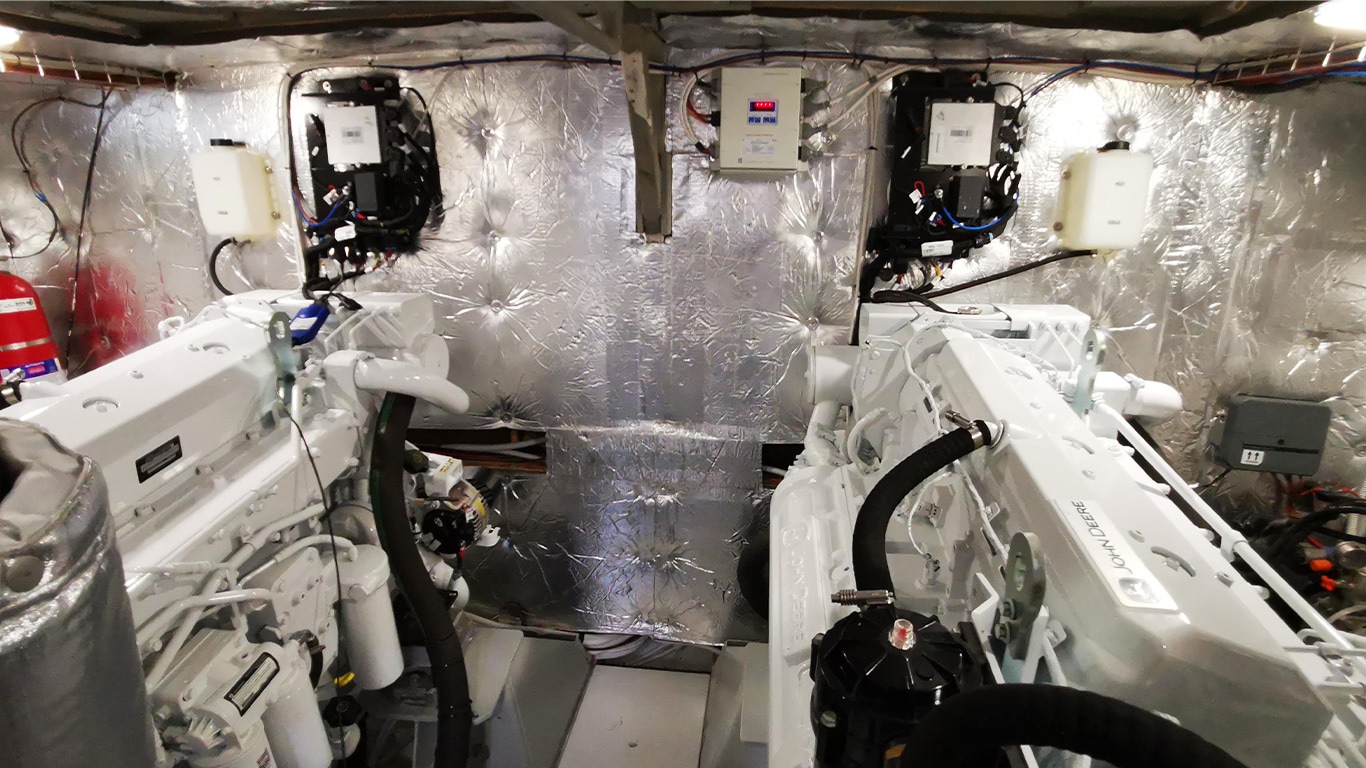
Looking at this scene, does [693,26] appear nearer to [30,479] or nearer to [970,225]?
[970,225]

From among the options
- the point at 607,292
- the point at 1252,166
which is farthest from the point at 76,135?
the point at 1252,166

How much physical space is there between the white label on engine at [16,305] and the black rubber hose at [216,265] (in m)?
0.54

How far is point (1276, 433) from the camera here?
2234 millimetres

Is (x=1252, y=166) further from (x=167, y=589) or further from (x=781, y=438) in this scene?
(x=167, y=589)

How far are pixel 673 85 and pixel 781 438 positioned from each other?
1282 mm

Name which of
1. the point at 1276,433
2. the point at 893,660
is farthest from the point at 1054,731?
the point at 1276,433

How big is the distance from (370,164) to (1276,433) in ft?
10.5

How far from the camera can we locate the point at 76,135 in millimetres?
2492

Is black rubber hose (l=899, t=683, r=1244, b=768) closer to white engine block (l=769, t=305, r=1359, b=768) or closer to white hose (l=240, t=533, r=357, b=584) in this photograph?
white engine block (l=769, t=305, r=1359, b=768)

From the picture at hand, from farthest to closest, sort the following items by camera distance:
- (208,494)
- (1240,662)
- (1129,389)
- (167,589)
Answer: (1129,389), (208,494), (167,589), (1240,662)

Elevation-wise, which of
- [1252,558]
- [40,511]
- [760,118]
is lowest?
[1252,558]

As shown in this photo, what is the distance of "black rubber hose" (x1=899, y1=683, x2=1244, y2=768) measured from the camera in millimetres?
490

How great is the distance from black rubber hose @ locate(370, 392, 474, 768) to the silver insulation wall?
31.1 inches

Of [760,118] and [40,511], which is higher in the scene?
Result: [760,118]
